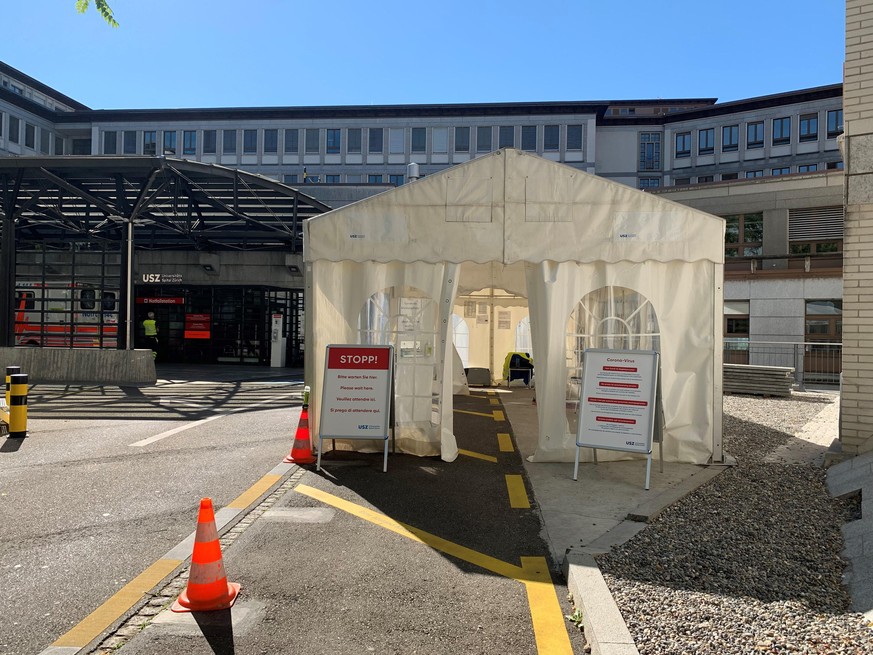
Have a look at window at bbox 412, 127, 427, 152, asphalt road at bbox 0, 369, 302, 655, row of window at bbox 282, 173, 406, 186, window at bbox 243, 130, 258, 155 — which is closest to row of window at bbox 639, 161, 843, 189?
window at bbox 412, 127, 427, 152

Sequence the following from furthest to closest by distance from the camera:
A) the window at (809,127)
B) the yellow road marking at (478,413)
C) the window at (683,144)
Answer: the window at (683,144) → the window at (809,127) → the yellow road marking at (478,413)

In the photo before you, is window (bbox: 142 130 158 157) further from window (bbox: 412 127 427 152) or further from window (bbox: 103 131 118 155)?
window (bbox: 412 127 427 152)

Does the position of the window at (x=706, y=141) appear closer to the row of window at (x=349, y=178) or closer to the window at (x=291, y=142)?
the row of window at (x=349, y=178)

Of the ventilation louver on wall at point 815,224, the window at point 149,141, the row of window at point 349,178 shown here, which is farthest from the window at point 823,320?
the window at point 149,141

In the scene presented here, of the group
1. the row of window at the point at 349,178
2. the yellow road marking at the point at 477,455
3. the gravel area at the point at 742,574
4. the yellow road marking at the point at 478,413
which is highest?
the row of window at the point at 349,178

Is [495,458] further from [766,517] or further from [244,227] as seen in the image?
[244,227]

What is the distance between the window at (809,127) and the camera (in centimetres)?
4847

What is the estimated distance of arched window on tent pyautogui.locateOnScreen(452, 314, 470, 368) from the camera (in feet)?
57.8

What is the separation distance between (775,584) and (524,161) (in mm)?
5391

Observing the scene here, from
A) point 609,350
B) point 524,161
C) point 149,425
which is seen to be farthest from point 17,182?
point 609,350

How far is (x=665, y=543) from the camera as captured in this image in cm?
500

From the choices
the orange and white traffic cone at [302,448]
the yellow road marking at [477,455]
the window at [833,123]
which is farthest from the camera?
the window at [833,123]

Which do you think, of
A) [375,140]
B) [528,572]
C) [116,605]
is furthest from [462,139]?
[116,605]

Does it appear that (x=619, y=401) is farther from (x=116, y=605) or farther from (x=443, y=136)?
(x=443, y=136)
